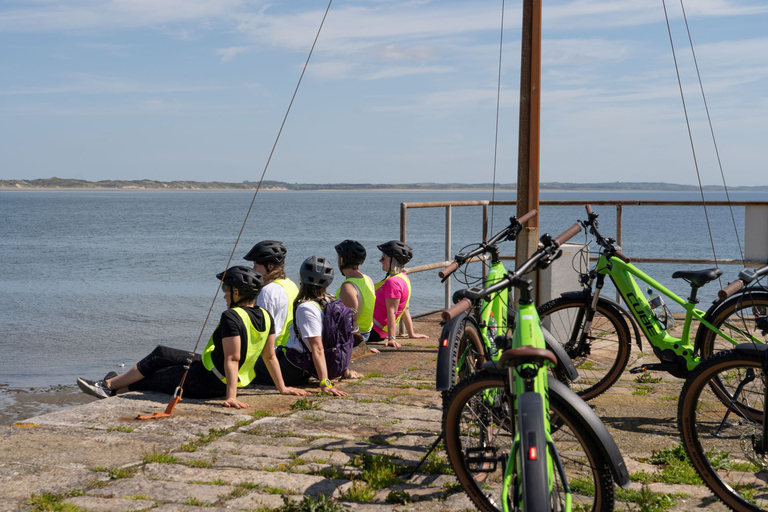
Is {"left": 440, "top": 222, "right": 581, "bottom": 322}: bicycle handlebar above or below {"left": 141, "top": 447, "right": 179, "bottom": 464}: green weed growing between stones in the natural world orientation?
above

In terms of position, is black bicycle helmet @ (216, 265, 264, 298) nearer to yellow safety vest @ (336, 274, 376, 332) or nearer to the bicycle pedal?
yellow safety vest @ (336, 274, 376, 332)

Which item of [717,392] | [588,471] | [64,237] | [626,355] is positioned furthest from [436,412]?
[64,237]

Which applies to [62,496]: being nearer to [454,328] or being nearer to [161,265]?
[454,328]

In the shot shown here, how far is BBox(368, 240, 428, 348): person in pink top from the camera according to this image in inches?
349

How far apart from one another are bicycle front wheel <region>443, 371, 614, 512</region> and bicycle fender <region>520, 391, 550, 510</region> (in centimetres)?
24

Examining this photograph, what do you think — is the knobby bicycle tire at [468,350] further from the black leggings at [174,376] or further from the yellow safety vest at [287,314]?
the yellow safety vest at [287,314]

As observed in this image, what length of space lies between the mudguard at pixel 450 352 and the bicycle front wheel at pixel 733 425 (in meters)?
0.62

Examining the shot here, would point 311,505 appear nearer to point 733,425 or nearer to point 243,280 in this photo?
point 733,425

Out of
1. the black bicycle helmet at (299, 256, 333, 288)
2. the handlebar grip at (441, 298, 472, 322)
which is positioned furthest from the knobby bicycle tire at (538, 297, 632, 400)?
the handlebar grip at (441, 298, 472, 322)

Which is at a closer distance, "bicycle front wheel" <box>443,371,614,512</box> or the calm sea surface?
"bicycle front wheel" <box>443,371,614,512</box>

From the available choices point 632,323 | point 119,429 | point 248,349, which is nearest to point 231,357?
point 248,349

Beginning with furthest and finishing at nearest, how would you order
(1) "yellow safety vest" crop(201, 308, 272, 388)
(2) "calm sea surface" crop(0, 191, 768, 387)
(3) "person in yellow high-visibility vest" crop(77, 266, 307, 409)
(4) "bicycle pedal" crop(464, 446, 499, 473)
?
(2) "calm sea surface" crop(0, 191, 768, 387) < (1) "yellow safety vest" crop(201, 308, 272, 388) < (3) "person in yellow high-visibility vest" crop(77, 266, 307, 409) < (4) "bicycle pedal" crop(464, 446, 499, 473)

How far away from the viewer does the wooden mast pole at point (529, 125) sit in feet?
23.1

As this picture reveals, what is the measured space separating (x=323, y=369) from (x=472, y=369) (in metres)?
2.05
